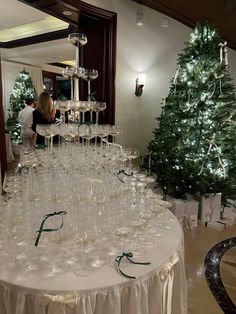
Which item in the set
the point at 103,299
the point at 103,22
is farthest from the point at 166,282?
the point at 103,22

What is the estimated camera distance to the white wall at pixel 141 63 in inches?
145

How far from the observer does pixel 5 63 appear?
26.2 feet

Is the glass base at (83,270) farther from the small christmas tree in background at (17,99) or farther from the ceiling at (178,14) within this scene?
the small christmas tree in background at (17,99)

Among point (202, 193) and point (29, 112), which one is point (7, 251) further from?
point (29, 112)

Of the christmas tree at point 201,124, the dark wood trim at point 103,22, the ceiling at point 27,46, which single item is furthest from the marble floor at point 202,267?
the ceiling at point 27,46

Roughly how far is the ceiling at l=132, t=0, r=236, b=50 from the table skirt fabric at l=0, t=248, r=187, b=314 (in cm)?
340

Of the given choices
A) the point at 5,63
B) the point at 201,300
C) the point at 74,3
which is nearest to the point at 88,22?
the point at 74,3

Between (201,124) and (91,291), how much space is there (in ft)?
8.86

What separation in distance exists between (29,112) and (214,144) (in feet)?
12.3

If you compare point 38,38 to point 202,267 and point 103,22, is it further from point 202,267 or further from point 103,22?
point 202,267

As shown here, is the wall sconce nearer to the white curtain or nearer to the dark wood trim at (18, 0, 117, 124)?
the dark wood trim at (18, 0, 117, 124)

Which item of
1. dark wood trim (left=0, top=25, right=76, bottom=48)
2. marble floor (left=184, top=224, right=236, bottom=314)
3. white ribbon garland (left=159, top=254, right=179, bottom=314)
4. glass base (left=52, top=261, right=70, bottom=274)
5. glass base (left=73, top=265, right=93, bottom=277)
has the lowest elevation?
marble floor (left=184, top=224, right=236, bottom=314)

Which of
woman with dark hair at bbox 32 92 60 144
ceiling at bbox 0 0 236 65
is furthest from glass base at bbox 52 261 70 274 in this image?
ceiling at bbox 0 0 236 65

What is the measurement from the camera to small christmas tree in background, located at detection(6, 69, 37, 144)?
7625 mm
